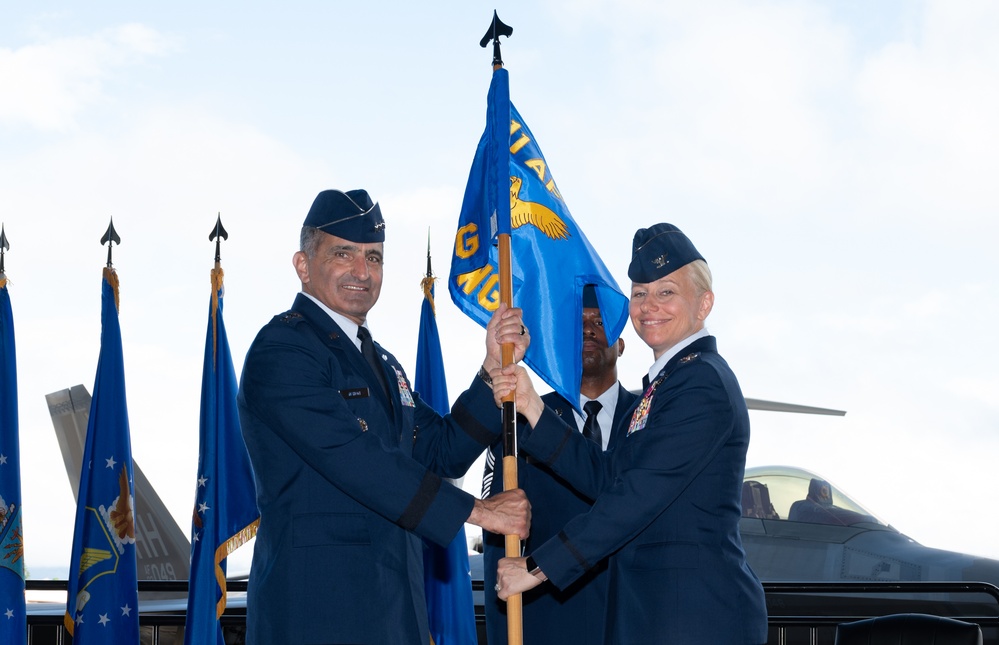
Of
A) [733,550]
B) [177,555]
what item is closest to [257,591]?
[733,550]

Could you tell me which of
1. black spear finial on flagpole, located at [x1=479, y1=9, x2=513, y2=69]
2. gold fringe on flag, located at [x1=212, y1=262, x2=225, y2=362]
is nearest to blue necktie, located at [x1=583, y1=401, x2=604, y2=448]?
black spear finial on flagpole, located at [x1=479, y1=9, x2=513, y2=69]

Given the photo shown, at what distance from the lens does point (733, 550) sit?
311 centimetres

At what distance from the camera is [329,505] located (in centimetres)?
311

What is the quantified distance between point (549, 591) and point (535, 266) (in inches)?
55.3

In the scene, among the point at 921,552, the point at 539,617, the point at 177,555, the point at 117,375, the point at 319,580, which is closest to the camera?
the point at 319,580

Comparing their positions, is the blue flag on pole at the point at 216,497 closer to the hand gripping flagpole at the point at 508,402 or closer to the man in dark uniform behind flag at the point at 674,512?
the hand gripping flagpole at the point at 508,402

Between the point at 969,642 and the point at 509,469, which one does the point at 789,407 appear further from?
the point at 509,469

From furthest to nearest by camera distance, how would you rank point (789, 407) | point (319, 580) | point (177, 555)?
point (789, 407) → point (177, 555) → point (319, 580)

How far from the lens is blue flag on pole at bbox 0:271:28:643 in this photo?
20.6ft

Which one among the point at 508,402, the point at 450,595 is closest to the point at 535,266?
the point at 508,402

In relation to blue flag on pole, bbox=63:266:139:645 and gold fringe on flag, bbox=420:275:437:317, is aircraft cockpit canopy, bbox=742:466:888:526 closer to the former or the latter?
gold fringe on flag, bbox=420:275:437:317

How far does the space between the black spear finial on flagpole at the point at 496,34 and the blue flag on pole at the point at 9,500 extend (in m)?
4.45

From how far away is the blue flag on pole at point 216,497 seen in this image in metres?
6.20

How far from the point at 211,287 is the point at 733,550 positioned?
471 centimetres
